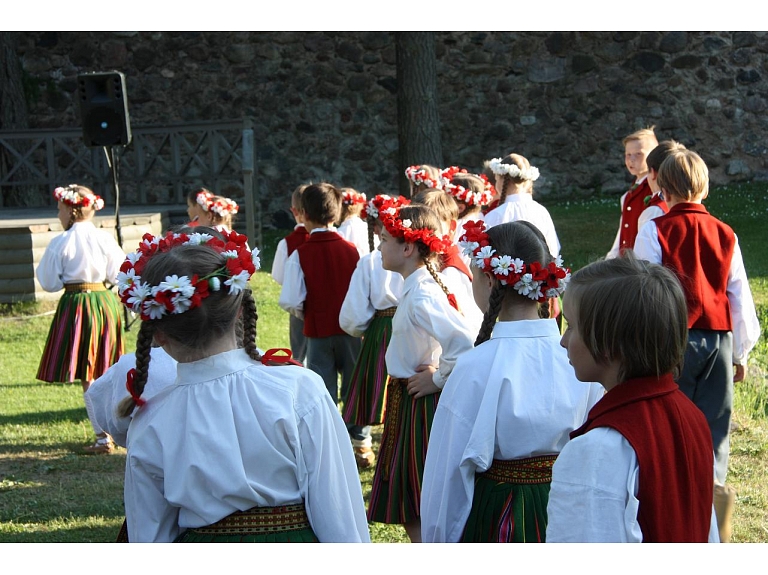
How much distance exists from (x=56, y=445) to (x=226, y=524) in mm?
3927

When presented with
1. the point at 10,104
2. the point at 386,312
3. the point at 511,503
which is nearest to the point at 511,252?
the point at 511,503

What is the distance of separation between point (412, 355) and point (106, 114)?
5525mm

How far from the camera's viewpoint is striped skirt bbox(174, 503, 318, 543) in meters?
2.03

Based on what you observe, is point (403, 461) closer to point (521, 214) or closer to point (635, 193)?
point (521, 214)

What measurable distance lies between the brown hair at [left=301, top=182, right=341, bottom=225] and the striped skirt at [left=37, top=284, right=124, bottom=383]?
1647mm

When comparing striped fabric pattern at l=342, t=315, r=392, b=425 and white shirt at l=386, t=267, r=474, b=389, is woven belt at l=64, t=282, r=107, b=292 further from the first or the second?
white shirt at l=386, t=267, r=474, b=389

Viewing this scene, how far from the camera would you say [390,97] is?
13.8m

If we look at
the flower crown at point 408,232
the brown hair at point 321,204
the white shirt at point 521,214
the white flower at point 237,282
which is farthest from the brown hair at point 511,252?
the white shirt at point 521,214

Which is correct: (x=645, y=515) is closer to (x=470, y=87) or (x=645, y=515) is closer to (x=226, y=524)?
(x=226, y=524)

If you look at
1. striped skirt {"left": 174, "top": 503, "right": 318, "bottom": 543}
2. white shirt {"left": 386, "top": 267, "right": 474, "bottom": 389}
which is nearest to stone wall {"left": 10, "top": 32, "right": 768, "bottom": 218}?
white shirt {"left": 386, "top": 267, "right": 474, "bottom": 389}

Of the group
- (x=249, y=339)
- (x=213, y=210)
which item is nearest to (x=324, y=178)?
(x=213, y=210)

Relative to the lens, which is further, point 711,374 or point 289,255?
point 289,255

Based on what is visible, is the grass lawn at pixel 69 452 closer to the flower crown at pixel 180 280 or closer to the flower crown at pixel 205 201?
the flower crown at pixel 205 201
